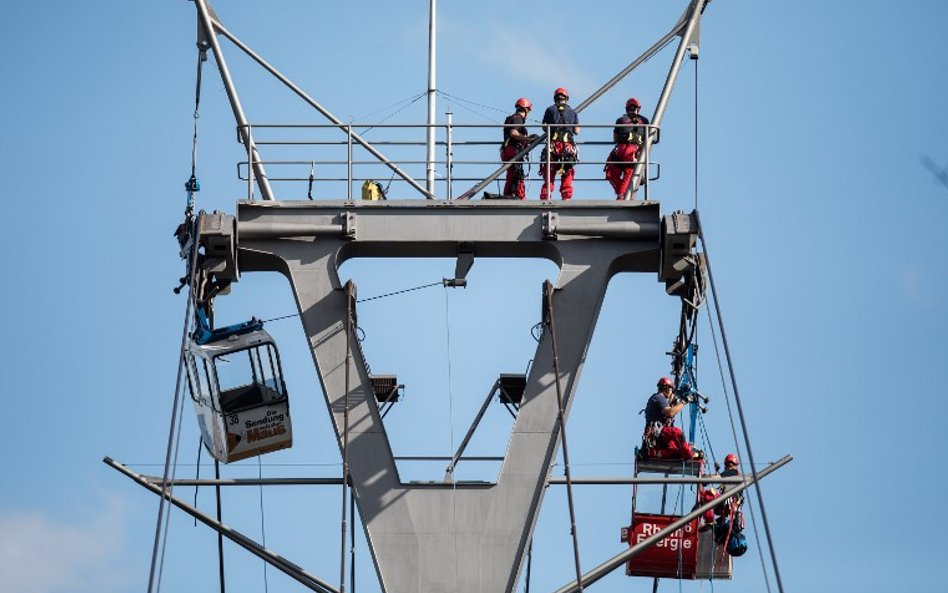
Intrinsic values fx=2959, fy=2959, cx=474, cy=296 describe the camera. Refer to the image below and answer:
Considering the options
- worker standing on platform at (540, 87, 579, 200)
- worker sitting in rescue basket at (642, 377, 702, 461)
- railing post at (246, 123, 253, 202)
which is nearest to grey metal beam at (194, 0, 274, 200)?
railing post at (246, 123, 253, 202)

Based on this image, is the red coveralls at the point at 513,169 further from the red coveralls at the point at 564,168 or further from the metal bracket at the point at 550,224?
the metal bracket at the point at 550,224

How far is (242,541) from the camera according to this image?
132ft

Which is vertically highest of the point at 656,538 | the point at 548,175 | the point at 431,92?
the point at 431,92

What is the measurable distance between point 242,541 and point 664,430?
6.44 m

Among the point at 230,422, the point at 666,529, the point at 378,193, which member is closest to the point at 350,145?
the point at 378,193

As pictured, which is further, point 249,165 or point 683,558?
point 683,558

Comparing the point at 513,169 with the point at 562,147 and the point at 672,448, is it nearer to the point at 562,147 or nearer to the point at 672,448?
the point at 562,147

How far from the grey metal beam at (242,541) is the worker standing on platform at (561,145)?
651cm

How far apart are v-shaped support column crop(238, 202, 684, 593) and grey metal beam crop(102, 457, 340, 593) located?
126 cm

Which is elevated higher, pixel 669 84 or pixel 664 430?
pixel 669 84

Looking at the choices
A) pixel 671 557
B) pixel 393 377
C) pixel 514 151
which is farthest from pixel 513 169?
pixel 671 557

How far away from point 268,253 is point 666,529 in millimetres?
6800

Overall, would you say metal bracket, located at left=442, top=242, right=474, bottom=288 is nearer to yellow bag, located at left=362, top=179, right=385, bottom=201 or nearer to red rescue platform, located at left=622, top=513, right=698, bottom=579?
yellow bag, located at left=362, top=179, right=385, bottom=201

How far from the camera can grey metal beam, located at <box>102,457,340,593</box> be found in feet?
132
